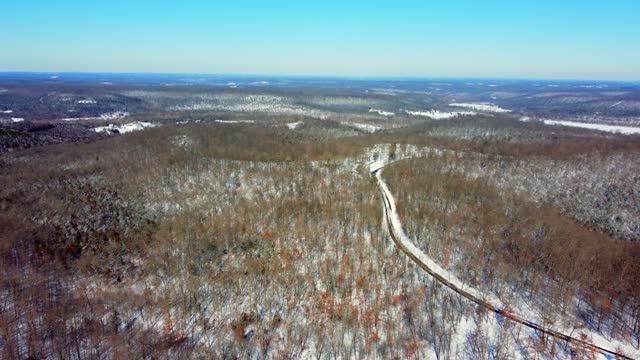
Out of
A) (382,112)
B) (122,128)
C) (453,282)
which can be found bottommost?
(453,282)

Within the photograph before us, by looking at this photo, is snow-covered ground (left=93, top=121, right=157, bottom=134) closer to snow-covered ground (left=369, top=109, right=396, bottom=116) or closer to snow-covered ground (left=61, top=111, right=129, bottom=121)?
snow-covered ground (left=61, top=111, right=129, bottom=121)

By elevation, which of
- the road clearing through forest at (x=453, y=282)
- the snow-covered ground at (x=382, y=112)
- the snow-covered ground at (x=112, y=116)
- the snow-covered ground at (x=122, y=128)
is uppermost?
the snow-covered ground at (x=382, y=112)

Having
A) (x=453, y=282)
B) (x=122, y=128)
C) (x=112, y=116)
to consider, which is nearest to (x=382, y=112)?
(x=122, y=128)

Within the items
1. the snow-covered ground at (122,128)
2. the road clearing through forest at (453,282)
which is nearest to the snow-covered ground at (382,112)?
the snow-covered ground at (122,128)

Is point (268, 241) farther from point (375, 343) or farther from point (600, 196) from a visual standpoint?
point (600, 196)

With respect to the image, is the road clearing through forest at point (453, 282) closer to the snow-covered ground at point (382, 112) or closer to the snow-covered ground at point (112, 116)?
the snow-covered ground at point (382, 112)

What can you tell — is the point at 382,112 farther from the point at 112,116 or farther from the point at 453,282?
the point at 453,282

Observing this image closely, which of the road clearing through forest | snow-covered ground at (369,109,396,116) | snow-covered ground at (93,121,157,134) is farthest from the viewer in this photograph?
snow-covered ground at (369,109,396,116)

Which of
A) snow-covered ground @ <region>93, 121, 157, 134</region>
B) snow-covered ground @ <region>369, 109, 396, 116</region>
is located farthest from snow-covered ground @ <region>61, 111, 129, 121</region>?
snow-covered ground @ <region>369, 109, 396, 116</region>
